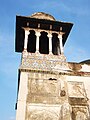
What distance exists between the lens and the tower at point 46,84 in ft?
33.3

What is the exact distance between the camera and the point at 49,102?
10477 mm

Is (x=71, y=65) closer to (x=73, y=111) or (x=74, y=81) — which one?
(x=74, y=81)

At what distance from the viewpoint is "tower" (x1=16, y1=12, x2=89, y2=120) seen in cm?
1016

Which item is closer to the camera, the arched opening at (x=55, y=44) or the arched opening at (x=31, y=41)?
the arched opening at (x=55, y=44)

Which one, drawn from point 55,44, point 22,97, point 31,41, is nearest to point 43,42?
point 31,41

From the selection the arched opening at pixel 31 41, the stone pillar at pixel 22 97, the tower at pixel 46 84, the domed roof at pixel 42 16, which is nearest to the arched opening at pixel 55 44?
the tower at pixel 46 84

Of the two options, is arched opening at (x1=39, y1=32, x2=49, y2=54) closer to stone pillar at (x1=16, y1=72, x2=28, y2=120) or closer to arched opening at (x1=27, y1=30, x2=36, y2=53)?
arched opening at (x1=27, y1=30, x2=36, y2=53)

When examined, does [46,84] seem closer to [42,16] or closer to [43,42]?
[43,42]

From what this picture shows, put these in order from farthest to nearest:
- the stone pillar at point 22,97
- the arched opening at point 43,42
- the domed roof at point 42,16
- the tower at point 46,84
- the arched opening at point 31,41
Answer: the arched opening at point 43,42
the arched opening at point 31,41
the domed roof at point 42,16
the tower at point 46,84
the stone pillar at point 22,97

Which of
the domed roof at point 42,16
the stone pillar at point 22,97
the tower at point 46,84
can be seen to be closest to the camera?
the stone pillar at point 22,97

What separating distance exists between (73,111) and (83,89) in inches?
60.7

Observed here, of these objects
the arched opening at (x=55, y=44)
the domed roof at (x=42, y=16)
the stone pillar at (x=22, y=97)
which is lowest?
the stone pillar at (x=22, y=97)

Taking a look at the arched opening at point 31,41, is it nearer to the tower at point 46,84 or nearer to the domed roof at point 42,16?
the tower at point 46,84

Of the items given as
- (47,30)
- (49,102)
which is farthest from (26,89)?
(47,30)
